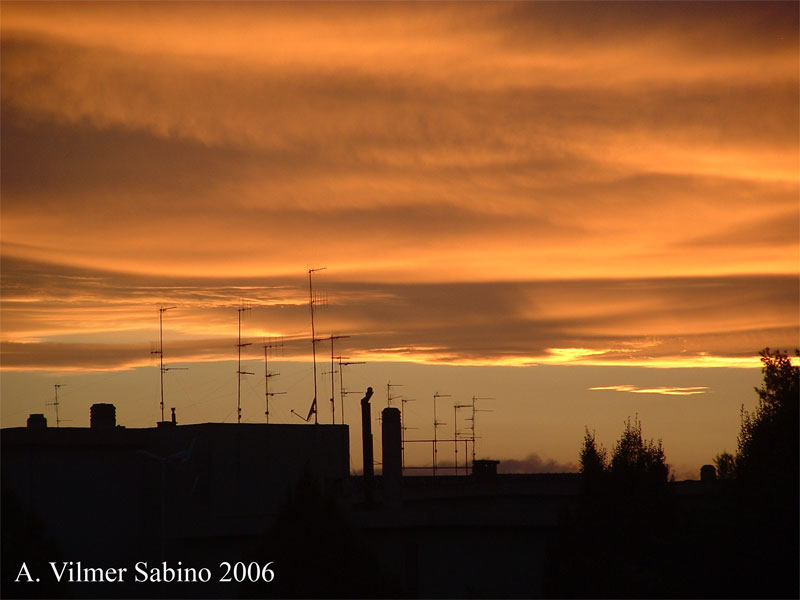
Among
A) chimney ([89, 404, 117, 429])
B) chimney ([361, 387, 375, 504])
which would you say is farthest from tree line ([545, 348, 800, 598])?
chimney ([89, 404, 117, 429])

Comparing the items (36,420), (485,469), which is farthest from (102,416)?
(485,469)

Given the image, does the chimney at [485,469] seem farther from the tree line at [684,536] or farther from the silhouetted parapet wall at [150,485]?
the tree line at [684,536]

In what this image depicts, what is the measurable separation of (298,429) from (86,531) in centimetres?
1446

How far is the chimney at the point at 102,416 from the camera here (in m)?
53.2

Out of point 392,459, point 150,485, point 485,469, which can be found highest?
point 392,459

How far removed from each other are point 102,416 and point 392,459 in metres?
16.2

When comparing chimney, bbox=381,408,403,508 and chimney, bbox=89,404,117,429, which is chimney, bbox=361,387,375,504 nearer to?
chimney, bbox=381,408,403,508

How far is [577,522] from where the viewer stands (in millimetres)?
36375

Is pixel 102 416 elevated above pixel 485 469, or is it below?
above

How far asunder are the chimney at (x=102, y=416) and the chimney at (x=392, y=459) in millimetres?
14993

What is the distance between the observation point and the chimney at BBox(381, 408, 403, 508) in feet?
167

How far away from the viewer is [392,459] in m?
51.6

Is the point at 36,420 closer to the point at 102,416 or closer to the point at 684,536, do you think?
the point at 102,416

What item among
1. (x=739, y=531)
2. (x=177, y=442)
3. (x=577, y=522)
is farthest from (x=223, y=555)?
(x=739, y=531)
